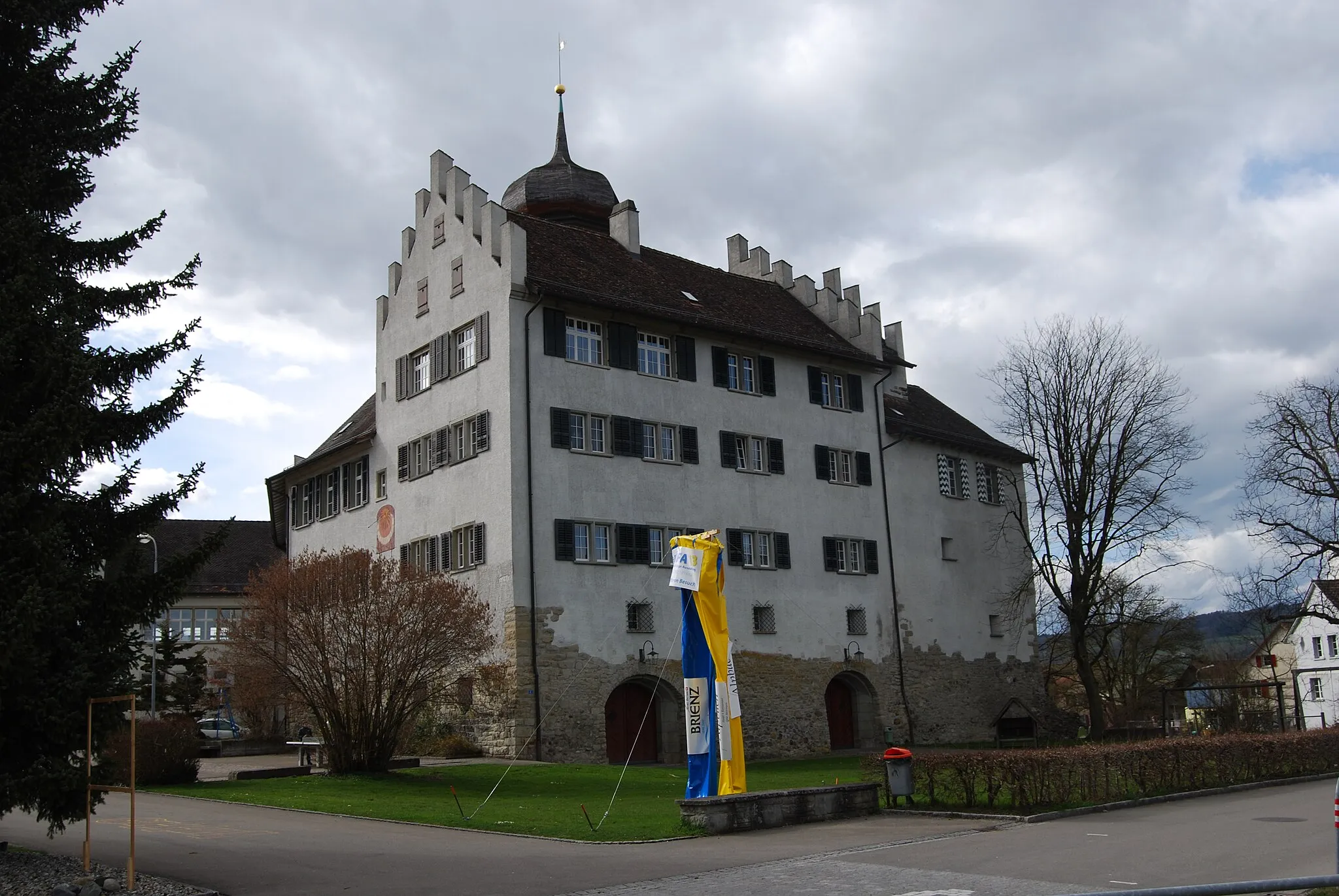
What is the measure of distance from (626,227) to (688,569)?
2403 centimetres

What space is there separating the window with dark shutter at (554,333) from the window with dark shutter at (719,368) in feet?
17.2

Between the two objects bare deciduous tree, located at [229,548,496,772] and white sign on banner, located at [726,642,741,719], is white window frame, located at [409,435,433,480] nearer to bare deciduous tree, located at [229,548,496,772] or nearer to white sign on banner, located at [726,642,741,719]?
bare deciduous tree, located at [229,548,496,772]

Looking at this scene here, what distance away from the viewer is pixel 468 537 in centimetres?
3284

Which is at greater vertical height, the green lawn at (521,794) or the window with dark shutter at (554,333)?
the window with dark shutter at (554,333)

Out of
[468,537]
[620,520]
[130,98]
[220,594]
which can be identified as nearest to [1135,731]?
[620,520]

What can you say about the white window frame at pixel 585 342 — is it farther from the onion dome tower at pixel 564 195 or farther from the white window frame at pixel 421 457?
the onion dome tower at pixel 564 195

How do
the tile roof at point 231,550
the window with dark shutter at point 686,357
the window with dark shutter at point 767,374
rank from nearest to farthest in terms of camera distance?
1. the window with dark shutter at point 686,357
2. the window with dark shutter at point 767,374
3. the tile roof at point 231,550

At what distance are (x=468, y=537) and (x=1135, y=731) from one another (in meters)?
20.5

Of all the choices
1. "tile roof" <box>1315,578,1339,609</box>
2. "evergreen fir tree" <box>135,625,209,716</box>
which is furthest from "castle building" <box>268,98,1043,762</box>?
"tile roof" <box>1315,578,1339,609</box>

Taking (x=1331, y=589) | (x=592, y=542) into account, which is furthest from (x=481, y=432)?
(x=1331, y=589)

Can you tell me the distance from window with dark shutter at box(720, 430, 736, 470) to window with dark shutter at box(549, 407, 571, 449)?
537cm

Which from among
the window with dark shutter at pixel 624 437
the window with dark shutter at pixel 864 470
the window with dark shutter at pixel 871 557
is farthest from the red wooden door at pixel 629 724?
the window with dark shutter at pixel 864 470

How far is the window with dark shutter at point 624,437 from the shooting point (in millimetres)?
33500

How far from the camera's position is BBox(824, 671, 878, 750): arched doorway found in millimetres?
38594
